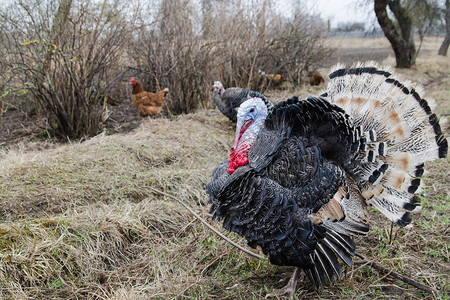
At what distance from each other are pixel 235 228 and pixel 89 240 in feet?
5.47

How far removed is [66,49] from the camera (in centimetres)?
568

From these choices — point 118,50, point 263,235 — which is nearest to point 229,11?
point 118,50

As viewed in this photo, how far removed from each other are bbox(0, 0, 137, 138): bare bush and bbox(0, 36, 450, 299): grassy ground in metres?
1.17

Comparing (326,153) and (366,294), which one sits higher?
(326,153)

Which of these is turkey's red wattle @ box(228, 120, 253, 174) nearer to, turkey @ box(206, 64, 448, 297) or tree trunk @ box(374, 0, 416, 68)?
turkey @ box(206, 64, 448, 297)

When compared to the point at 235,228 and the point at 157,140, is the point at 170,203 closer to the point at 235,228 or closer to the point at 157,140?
the point at 235,228

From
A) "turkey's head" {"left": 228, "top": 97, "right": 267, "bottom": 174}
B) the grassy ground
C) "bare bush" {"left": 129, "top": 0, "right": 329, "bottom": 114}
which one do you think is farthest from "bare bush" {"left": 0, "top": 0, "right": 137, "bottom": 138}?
"turkey's head" {"left": 228, "top": 97, "right": 267, "bottom": 174}

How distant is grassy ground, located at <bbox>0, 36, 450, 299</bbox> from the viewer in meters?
2.97

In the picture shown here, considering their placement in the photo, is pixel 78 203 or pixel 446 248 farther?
pixel 78 203

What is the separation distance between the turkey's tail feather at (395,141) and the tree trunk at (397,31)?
587 inches

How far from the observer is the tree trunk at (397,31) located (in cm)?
1589

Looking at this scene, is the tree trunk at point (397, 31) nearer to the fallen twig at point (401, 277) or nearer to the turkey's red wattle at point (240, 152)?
the fallen twig at point (401, 277)

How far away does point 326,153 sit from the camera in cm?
→ 281

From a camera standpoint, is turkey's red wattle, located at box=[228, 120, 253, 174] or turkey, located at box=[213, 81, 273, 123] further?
turkey, located at box=[213, 81, 273, 123]
